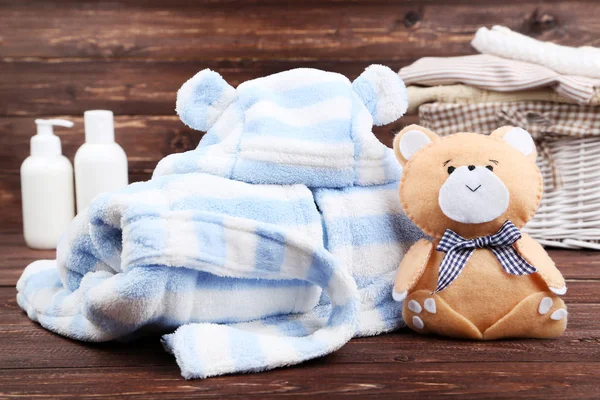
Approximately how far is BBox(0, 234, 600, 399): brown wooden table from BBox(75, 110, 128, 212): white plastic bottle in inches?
23.7

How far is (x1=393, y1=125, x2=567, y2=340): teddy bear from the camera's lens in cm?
79

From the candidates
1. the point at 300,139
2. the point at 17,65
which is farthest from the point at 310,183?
the point at 17,65

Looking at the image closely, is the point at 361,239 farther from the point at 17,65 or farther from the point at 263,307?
the point at 17,65

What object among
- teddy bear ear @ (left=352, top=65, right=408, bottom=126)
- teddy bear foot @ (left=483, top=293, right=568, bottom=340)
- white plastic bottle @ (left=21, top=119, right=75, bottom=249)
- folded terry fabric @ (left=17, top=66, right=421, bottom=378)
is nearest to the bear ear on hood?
folded terry fabric @ (left=17, top=66, right=421, bottom=378)

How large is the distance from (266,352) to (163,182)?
22 cm

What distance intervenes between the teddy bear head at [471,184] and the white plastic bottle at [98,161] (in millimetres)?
770

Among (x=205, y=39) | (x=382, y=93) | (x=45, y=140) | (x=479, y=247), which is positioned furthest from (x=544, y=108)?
(x=45, y=140)

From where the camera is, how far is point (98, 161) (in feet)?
4.77

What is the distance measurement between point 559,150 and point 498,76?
18cm

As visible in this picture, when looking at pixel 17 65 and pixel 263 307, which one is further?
pixel 17 65

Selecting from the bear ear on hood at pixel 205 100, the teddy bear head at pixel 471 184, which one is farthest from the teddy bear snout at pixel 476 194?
the bear ear on hood at pixel 205 100

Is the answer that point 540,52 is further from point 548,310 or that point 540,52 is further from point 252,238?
point 252,238

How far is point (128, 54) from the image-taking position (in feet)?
5.64

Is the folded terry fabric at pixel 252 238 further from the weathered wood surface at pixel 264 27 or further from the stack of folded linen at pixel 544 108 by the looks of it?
the weathered wood surface at pixel 264 27
